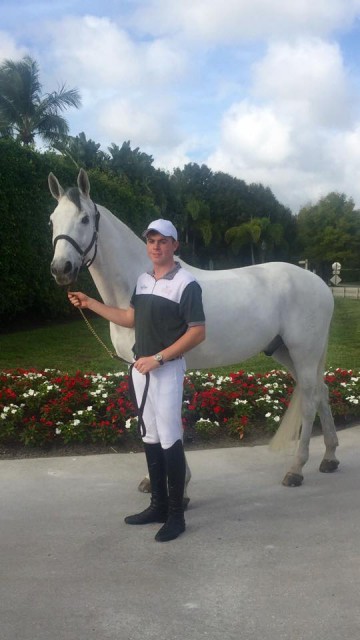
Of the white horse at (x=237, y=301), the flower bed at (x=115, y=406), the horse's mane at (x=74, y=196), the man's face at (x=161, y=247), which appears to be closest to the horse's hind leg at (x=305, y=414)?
the white horse at (x=237, y=301)

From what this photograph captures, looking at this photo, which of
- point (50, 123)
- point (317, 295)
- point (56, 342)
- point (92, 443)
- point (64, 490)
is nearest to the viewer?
point (64, 490)

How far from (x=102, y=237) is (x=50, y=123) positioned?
34.8 metres

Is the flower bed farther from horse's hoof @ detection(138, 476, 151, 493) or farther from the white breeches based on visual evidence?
the white breeches

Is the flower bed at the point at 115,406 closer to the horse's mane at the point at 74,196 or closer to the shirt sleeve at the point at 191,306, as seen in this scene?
the shirt sleeve at the point at 191,306

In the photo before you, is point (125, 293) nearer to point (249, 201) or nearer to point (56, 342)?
point (56, 342)

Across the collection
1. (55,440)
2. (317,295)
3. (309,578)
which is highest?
(317,295)

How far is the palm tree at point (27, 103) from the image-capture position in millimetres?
34781

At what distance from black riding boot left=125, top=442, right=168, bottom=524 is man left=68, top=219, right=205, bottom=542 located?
60 millimetres

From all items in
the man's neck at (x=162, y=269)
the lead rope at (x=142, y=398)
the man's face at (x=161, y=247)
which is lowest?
the lead rope at (x=142, y=398)

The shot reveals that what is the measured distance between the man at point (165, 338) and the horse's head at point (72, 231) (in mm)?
206

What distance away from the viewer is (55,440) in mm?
5430

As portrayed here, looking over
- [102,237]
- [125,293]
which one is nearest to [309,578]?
[125,293]

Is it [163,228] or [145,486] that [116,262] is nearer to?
[163,228]

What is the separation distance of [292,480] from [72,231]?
8.20 ft
